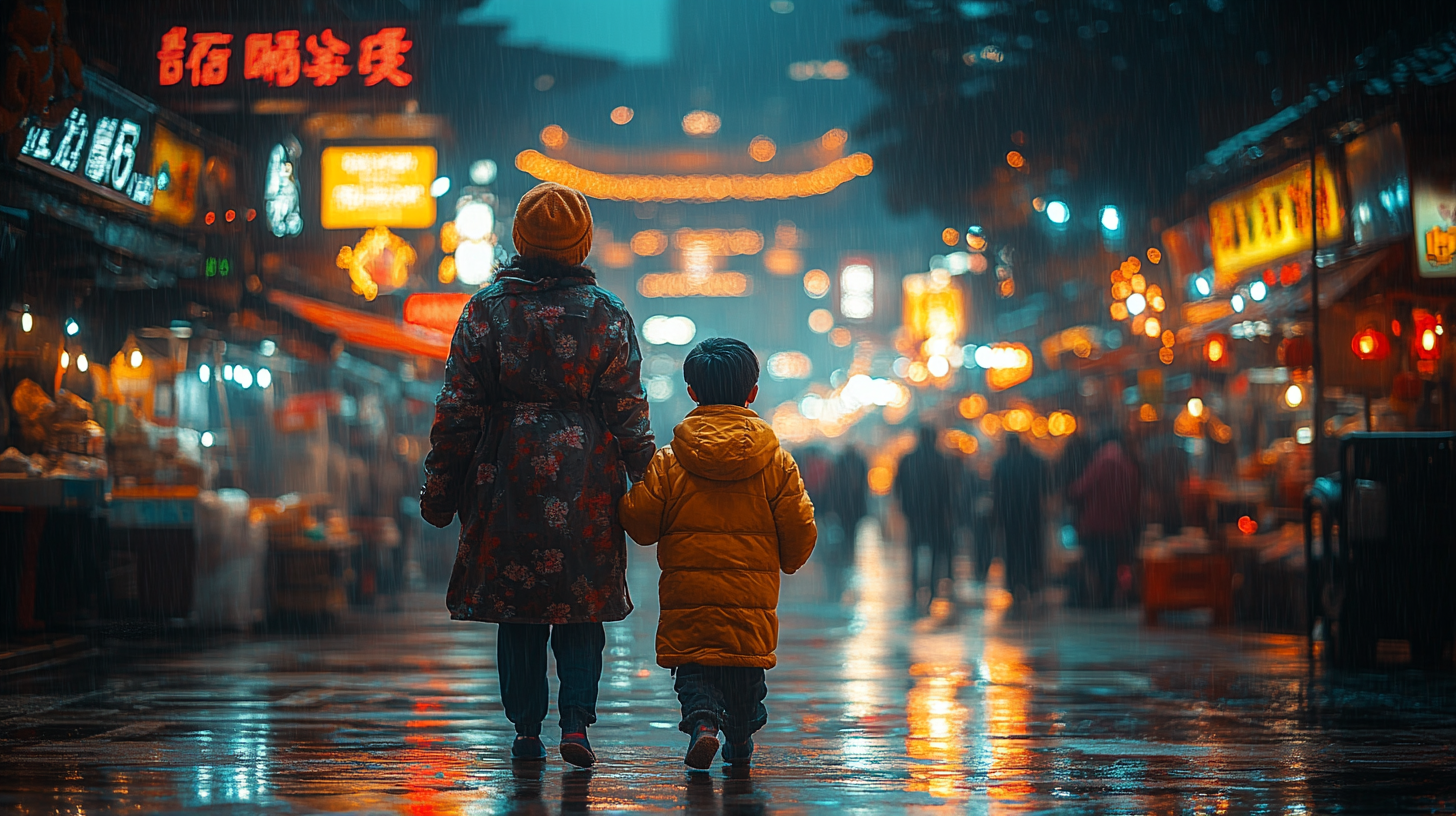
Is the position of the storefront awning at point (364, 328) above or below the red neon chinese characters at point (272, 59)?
below

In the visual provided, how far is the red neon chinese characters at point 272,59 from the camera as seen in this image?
11.9 meters

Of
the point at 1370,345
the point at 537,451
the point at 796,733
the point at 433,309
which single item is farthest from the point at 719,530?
the point at 433,309

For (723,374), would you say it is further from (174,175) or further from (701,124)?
(701,124)

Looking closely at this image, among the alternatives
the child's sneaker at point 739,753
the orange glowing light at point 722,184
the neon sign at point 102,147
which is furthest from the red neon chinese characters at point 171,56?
the orange glowing light at point 722,184

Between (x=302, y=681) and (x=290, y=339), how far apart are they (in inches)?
295

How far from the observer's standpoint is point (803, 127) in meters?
142

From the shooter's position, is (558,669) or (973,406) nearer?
(558,669)

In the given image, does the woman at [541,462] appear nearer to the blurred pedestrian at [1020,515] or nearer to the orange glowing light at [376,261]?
the blurred pedestrian at [1020,515]

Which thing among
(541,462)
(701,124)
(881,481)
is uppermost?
(701,124)

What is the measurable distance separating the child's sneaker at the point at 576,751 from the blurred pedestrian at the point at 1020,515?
34.7ft

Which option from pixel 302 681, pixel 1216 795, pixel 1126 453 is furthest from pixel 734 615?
pixel 1126 453

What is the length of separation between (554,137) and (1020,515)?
263ft

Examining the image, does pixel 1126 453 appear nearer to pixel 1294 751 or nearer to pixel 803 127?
pixel 1294 751

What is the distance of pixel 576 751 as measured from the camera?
5.21m
